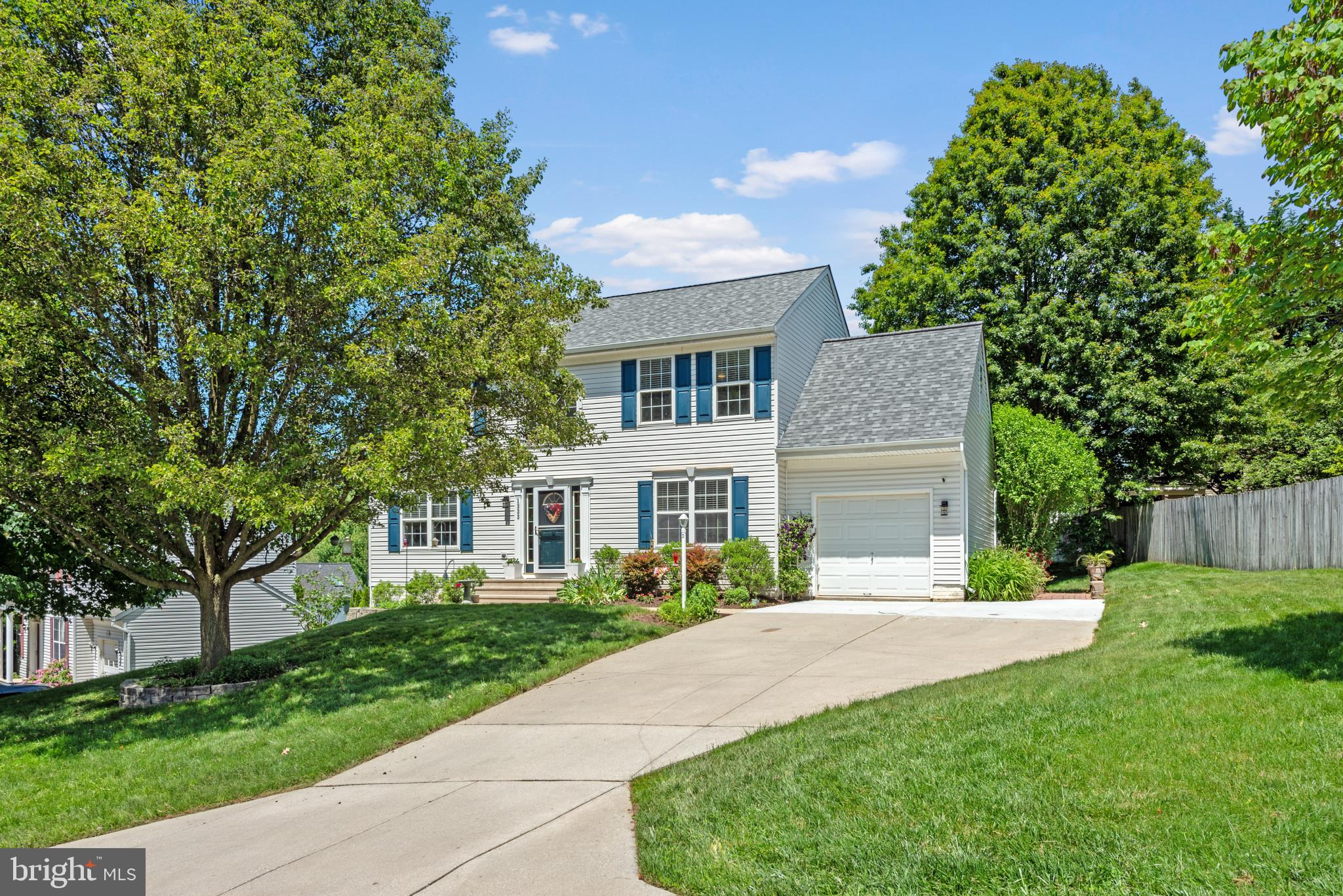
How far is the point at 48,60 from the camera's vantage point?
1015cm

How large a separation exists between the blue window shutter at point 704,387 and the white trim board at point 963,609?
13.9 feet

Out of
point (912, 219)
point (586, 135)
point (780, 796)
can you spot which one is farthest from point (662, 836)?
point (912, 219)

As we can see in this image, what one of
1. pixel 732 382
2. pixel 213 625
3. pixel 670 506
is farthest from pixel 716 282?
pixel 213 625

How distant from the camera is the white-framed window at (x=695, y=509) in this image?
1880cm

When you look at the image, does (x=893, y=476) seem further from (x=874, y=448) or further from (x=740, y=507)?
(x=740, y=507)

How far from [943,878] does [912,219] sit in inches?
1056

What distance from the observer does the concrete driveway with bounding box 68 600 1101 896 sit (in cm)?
502

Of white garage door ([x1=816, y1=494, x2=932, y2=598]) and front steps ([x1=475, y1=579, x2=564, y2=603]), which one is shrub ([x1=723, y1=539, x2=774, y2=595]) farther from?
front steps ([x1=475, y1=579, x2=564, y2=603])

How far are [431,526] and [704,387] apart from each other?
732 centimetres

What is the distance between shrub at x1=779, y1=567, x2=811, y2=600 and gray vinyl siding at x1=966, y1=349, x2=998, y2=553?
3.42 meters

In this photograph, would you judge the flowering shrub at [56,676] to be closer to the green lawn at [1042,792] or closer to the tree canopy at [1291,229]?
the green lawn at [1042,792]

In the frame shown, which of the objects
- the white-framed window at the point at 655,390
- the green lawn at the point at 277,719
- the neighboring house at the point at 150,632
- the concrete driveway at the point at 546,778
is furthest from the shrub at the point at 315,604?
the concrete driveway at the point at 546,778

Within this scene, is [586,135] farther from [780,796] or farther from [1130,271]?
[1130,271]

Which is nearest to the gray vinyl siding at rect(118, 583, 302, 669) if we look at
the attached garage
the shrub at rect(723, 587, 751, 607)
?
the shrub at rect(723, 587, 751, 607)
